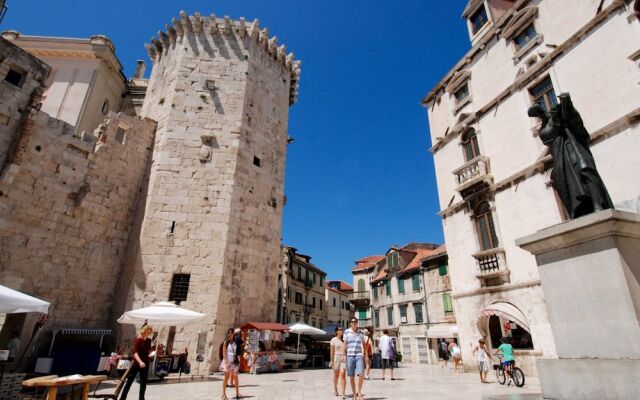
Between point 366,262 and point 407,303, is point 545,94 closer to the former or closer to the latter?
point 407,303

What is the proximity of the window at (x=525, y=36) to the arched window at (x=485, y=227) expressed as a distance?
696cm

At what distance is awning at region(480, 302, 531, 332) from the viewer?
1108cm

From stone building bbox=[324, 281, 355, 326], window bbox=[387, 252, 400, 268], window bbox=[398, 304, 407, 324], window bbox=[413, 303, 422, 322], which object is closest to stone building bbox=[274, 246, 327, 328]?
stone building bbox=[324, 281, 355, 326]

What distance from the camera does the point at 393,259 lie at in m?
32.0

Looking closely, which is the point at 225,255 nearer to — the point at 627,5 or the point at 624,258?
the point at 624,258

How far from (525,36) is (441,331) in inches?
772

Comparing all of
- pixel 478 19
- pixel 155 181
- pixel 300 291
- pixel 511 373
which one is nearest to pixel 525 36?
pixel 478 19

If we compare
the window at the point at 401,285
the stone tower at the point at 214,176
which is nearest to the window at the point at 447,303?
the window at the point at 401,285

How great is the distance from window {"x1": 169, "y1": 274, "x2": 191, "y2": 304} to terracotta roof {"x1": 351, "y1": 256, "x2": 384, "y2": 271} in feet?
100

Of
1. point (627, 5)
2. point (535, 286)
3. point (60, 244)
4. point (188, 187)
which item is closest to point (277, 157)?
point (188, 187)

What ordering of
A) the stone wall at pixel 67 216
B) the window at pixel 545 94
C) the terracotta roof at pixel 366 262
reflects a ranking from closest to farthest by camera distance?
the stone wall at pixel 67 216 < the window at pixel 545 94 < the terracotta roof at pixel 366 262

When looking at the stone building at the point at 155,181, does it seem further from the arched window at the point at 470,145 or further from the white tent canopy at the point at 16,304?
the arched window at the point at 470,145

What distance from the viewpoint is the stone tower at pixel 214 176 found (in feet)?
41.9

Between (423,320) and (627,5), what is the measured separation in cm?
2304
